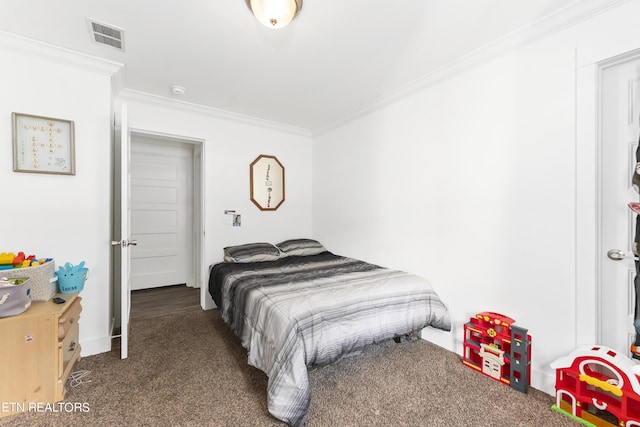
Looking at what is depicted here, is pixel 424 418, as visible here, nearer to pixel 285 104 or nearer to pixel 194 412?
pixel 194 412

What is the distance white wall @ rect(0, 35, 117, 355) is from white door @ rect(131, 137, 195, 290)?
1886mm

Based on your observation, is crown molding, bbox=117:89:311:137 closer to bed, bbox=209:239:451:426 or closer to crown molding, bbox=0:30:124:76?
crown molding, bbox=0:30:124:76

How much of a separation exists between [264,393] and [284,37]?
7.94 feet

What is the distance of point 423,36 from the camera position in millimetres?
1985

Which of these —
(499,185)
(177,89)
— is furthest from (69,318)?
(499,185)

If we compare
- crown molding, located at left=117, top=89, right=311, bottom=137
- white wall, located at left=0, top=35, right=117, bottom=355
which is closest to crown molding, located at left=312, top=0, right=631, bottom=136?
crown molding, located at left=117, top=89, right=311, bottom=137

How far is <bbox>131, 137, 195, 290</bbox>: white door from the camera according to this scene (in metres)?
4.16

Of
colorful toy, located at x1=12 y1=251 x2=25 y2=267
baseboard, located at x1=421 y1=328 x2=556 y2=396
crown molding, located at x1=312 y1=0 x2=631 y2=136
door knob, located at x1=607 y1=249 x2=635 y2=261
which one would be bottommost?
baseboard, located at x1=421 y1=328 x2=556 y2=396

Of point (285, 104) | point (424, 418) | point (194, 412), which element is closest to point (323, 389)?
point (424, 418)

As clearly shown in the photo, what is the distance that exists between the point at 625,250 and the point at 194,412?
2.65 m

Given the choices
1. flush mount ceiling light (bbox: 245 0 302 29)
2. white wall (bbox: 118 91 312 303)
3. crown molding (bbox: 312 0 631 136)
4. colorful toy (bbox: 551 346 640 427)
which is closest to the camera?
colorful toy (bbox: 551 346 640 427)

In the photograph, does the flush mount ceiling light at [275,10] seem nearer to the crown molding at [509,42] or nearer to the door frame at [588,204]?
the crown molding at [509,42]

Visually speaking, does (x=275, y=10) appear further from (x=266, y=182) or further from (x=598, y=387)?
(x=598, y=387)

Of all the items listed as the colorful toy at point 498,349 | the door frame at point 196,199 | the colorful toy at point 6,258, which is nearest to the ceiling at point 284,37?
the door frame at point 196,199
